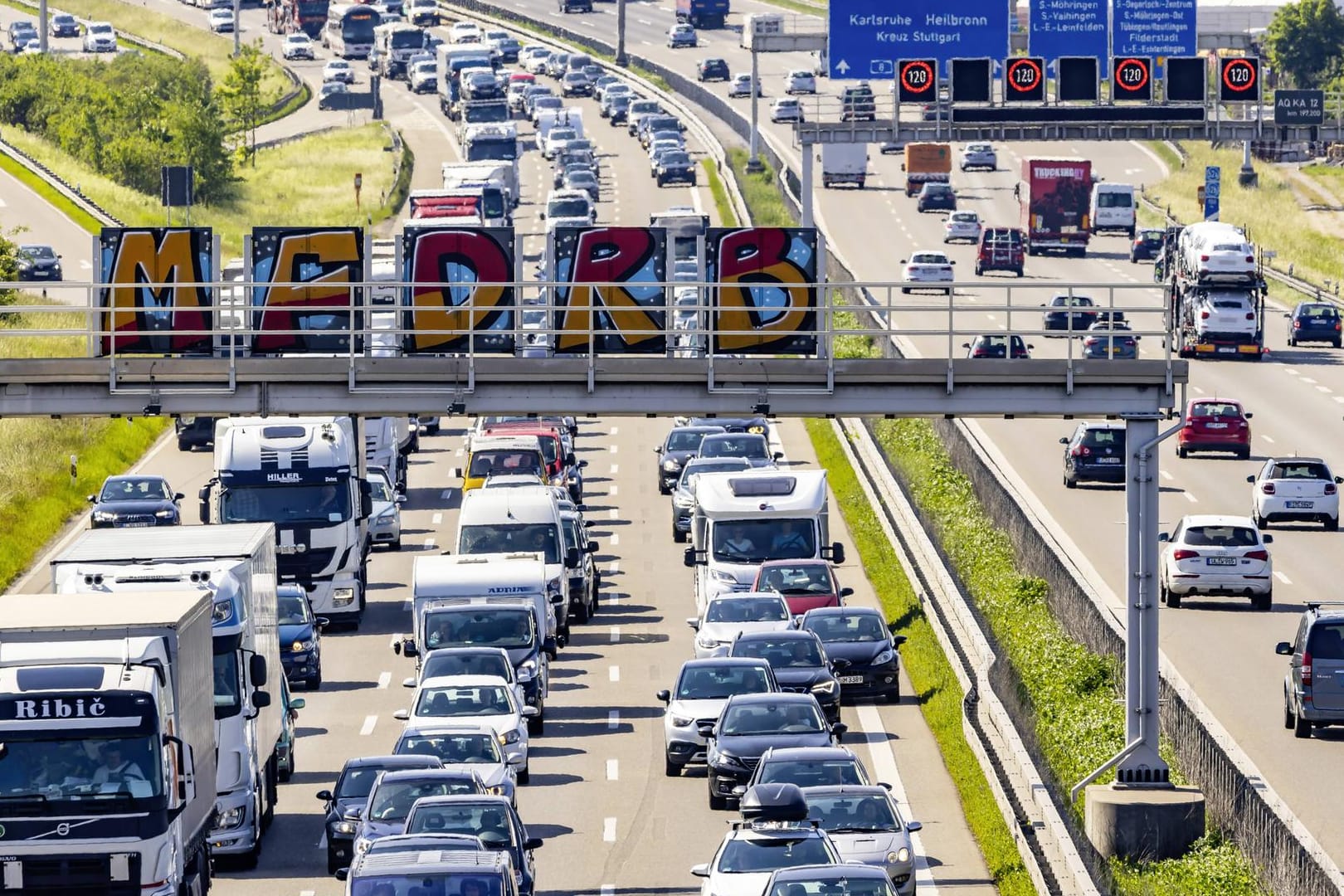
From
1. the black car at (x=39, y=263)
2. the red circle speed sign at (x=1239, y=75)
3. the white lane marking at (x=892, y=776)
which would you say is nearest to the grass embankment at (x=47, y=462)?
the black car at (x=39, y=263)

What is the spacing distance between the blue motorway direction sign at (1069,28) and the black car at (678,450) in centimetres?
1531

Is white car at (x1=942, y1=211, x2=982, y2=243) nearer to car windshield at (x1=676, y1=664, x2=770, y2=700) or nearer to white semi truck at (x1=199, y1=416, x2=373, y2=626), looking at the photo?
white semi truck at (x1=199, y1=416, x2=373, y2=626)

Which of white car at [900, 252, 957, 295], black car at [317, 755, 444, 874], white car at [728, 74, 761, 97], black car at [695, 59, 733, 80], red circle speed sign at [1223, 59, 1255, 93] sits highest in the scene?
black car at [695, 59, 733, 80]

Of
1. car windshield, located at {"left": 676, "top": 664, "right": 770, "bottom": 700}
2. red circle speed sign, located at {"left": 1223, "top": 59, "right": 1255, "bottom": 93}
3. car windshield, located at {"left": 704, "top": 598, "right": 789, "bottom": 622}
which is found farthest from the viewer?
red circle speed sign, located at {"left": 1223, "top": 59, "right": 1255, "bottom": 93}

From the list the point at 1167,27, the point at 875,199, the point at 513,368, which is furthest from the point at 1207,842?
the point at 875,199

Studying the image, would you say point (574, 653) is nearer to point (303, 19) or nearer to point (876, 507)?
point (876, 507)

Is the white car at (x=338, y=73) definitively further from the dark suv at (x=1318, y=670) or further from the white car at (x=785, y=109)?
the dark suv at (x=1318, y=670)

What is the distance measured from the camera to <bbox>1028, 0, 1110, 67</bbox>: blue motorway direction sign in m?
66.7

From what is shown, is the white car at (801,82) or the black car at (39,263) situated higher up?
the white car at (801,82)

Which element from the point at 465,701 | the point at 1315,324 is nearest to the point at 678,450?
the point at 465,701

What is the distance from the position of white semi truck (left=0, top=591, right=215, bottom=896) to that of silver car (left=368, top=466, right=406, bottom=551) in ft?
94.1

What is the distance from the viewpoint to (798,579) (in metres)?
40.8

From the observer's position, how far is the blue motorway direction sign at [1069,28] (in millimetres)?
66688

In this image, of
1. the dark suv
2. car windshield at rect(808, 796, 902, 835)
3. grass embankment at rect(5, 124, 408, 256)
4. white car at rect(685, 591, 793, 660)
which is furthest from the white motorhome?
grass embankment at rect(5, 124, 408, 256)
